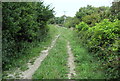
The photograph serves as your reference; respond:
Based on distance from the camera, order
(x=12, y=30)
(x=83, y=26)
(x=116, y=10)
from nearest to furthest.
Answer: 1. (x=12, y=30)
2. (x=116, y=10)
3. (x=83, y=26)

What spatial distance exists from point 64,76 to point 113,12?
8.38 metres

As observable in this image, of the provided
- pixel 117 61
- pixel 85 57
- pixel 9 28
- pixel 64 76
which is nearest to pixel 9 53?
pixel 9 28

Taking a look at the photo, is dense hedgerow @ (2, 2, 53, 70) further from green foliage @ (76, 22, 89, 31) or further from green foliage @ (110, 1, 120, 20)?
green foliage @ (110, 1, 120, 20)

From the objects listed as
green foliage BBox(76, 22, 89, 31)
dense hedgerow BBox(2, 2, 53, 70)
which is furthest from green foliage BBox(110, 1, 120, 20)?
dense hedgerow BBox(2, 2, 53, 70)

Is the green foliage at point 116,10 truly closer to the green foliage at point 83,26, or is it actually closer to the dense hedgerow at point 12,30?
the green foliage at point 83,26

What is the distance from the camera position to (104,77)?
5734 millimetres

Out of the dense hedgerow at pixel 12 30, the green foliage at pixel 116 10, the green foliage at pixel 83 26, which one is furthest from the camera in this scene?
the green foliage at pixel 83 26

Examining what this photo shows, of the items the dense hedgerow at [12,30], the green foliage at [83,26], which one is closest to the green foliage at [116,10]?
the green foliage at [83,26]

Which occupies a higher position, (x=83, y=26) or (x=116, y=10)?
(x=116, y=10)

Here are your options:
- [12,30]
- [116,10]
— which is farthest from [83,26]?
[12,30]

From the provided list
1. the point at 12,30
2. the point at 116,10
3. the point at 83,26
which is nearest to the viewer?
the point at 12,30

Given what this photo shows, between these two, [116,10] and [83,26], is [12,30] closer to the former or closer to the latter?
[116,10]

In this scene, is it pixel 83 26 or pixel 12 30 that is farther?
pixel 83 26

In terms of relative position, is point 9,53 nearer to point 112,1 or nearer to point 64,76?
point 64,76
